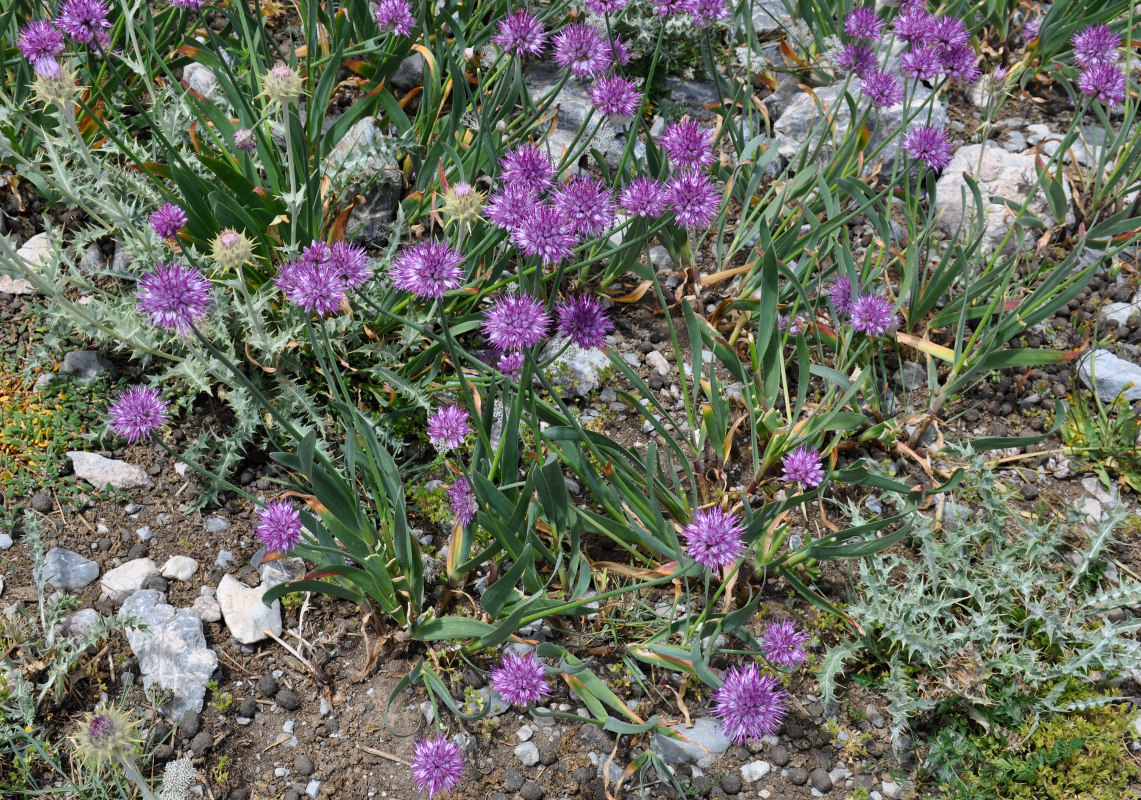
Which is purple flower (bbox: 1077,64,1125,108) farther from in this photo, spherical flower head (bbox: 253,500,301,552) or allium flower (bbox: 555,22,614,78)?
spherical flower head (bbox: 253,500,301,552)

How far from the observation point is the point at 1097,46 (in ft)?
11.2

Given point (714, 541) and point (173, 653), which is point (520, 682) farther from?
point (173, 653)

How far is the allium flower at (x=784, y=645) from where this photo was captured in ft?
7.89

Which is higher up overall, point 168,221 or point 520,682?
point 168,221

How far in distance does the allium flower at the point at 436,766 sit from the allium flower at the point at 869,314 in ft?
5.98

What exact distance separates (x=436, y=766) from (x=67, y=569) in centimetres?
132

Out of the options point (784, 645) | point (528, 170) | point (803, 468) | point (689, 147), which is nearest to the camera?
point (784, 645)

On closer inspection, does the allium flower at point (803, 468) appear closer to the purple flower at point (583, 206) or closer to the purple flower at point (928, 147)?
the purple flower at point (583, 206)

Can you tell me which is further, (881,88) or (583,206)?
(881,88)

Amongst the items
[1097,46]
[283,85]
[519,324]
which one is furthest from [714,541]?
[1097,46]

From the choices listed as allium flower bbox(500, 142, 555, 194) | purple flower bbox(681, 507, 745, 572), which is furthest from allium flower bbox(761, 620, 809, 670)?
allium flower bbox(500, 142, 555, 194)

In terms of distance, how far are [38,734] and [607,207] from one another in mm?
2082

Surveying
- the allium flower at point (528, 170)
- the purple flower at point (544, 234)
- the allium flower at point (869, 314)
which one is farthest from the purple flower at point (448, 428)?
the allium flower at point (869, 314)

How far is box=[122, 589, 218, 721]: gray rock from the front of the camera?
2430 mm
